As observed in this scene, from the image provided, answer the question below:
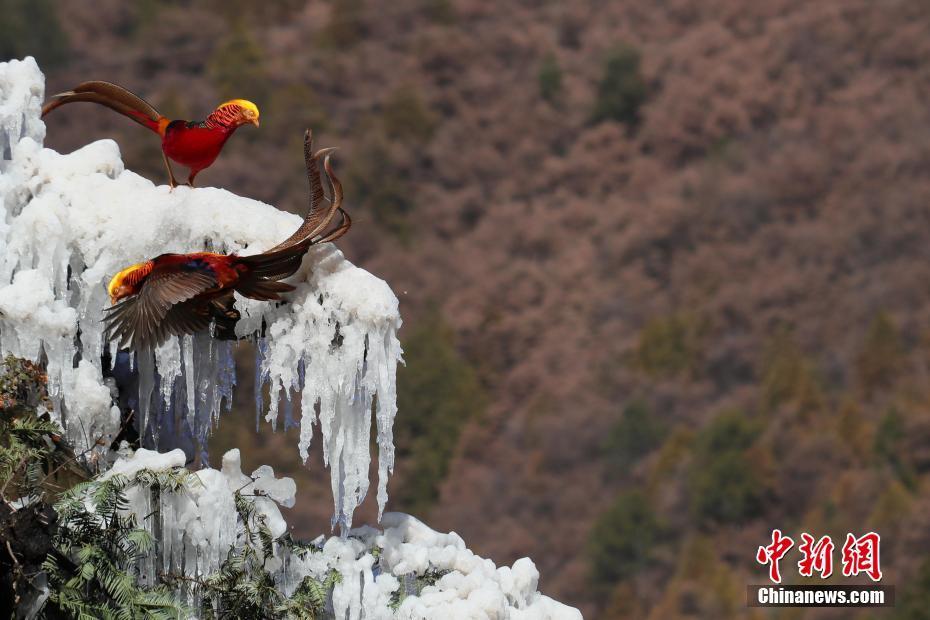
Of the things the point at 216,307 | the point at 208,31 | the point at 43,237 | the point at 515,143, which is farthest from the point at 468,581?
the point at 208,31

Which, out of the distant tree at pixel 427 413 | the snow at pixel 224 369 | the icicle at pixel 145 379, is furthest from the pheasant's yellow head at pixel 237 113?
the distant tree at pixel 427 413

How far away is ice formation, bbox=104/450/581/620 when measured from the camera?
9.02m

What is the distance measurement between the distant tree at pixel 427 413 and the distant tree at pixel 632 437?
404 centimetres

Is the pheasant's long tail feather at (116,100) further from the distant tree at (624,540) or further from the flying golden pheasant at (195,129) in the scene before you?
the distant tree at (624,540)

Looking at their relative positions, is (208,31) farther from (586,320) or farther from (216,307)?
(216,307)

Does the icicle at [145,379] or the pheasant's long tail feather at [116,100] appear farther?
the pheasant's long tail feather at [116,100]

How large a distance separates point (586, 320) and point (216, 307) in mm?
39450

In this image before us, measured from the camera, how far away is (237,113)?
9.89 metres

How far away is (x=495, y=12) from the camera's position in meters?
61.9
